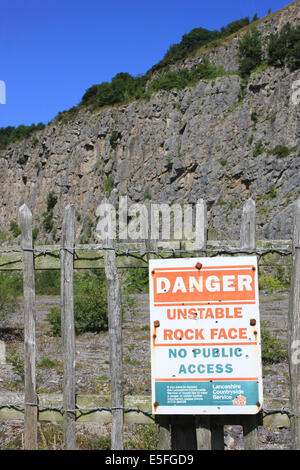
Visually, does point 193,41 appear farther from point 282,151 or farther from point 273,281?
point 273,281

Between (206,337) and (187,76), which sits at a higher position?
(187,76)

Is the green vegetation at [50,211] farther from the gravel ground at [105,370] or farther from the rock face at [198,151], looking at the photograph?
the gravel ground at [105,370]

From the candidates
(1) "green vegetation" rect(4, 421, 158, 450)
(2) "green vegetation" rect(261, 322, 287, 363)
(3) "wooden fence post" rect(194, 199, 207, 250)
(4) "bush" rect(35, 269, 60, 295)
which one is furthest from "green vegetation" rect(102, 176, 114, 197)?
(3) "wooden fence post" rect(194, 199, 207, 250)

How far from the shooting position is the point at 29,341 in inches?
148

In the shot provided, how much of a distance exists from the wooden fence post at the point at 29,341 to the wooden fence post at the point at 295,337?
83.0 inches

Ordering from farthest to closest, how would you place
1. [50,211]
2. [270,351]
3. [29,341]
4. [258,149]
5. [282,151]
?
[50,211] → [258,149] → [282,151] → [270,351] → [29,341]

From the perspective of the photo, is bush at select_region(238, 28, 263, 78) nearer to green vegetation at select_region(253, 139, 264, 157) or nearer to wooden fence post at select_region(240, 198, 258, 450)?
→ green vegetation at select_region(253, 139, 264, 157)

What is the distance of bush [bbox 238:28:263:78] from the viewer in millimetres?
35188

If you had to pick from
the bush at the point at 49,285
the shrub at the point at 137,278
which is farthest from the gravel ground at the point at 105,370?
the bush at the point at 49,285

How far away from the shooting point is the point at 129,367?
8836mm

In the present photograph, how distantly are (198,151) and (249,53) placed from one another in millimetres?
9291

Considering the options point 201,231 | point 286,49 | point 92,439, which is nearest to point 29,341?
point 201,231

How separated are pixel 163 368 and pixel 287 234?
22.2m

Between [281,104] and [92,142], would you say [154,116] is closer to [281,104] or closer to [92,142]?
[92,142]
